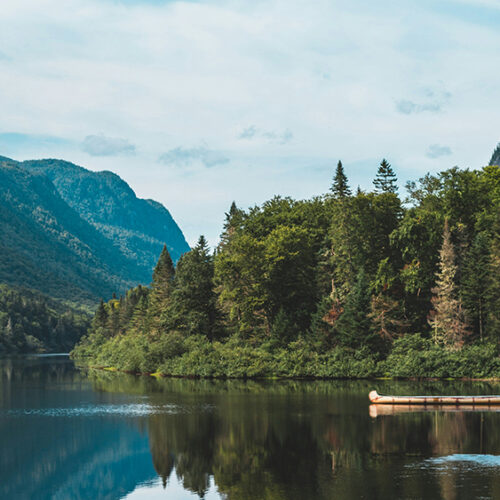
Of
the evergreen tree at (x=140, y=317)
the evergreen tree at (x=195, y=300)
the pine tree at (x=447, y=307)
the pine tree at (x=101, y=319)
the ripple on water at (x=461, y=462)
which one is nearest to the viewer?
the ripple on water at (x=461, y=462)

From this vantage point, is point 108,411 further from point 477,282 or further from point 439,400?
point 477,282

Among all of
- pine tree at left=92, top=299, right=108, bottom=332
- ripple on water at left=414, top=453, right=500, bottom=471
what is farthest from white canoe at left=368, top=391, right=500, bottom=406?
pine tree at left=92, top=299, right=108, bottom=332

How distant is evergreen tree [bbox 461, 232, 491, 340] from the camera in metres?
79.4

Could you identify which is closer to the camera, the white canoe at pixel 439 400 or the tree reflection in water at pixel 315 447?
the tree reflection in water at pixel 315 447

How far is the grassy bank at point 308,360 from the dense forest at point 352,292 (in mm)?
147

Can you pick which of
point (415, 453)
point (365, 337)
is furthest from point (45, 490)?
point (365, 337)

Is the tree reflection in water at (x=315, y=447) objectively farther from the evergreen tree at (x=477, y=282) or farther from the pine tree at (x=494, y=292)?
the evergreen tree at (x=477, y=282)

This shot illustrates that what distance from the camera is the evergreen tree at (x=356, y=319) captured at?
8200 cm

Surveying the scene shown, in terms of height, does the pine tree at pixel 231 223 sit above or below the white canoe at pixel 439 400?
above

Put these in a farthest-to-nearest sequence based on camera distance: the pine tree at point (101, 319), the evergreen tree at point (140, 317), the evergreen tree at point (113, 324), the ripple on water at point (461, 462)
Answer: the pine tree at point (101, 319) < the evergreen tree at point (113, 324) < the evergreen tree at point (140, 317) < the ripple on water at point (461, 462)

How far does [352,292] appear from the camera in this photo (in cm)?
8462

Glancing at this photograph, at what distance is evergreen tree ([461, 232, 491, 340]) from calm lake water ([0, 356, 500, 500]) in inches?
762

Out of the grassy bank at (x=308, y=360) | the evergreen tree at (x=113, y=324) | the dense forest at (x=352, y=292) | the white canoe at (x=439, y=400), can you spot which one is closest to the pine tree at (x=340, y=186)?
the dense forest at (x=352, y=292)

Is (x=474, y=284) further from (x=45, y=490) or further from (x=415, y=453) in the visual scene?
(x=45, y=490)
